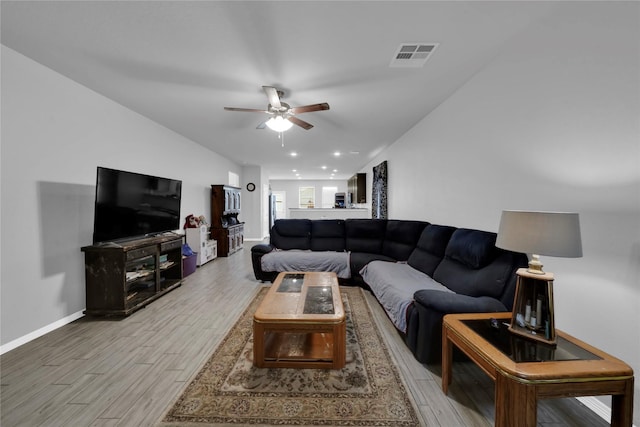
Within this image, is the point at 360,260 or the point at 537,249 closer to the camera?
the point at 537,249

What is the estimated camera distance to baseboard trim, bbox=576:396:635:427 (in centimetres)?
142

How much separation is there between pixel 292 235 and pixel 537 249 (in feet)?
12.1

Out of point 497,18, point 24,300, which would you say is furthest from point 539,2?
point 24,300

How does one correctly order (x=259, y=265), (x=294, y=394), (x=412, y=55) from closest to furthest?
1. (x=294, y=394)
2. (x=412, y=55)
3. (x=259, y=265)

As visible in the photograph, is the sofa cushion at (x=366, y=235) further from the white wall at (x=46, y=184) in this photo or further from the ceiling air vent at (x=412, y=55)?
the white wall at (x=46, y=184)

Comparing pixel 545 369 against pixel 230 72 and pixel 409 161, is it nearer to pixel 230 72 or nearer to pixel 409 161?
pixel 230 72

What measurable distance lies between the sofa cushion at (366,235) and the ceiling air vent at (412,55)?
2633 mm

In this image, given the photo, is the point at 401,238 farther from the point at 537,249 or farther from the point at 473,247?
the point at 537,249

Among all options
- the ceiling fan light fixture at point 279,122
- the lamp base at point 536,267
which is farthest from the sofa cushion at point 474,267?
the ceiling fan light fixture at point 279,122

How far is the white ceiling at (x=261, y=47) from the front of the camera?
1662 millimetres

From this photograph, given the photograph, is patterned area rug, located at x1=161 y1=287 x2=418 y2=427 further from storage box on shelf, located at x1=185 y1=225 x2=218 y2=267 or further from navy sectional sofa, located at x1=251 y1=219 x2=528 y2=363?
storage box on shelf, located at x1=185 y1=225 x2=218 y2=267

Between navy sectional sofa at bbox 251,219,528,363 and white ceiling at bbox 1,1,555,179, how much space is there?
164cm

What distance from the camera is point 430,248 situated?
3076mm

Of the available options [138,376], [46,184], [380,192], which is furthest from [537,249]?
[380,192]
